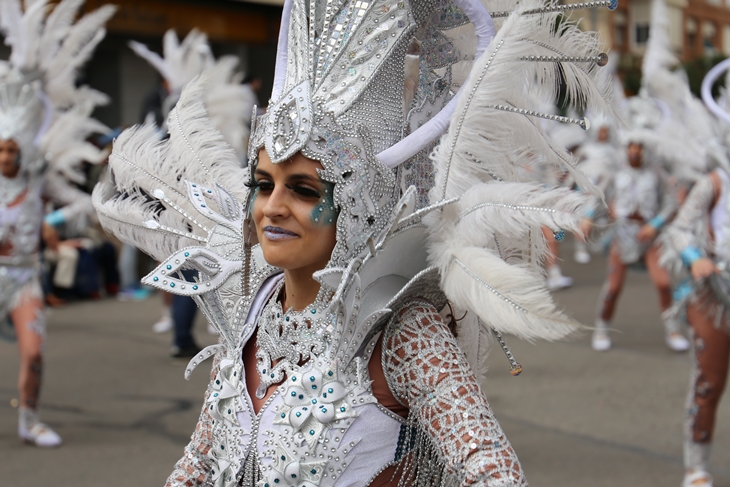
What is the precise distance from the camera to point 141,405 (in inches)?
244

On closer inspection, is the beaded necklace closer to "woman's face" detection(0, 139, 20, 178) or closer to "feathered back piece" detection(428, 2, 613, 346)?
"feathered back piece" detection(428, 2, 613, 346)

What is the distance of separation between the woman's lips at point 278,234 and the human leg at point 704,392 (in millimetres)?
3251

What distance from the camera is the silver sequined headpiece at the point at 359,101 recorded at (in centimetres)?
187

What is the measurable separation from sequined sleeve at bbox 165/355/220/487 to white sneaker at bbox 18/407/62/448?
3.50 metres

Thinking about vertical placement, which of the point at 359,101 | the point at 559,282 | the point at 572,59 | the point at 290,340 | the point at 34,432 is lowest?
the point at 559,282

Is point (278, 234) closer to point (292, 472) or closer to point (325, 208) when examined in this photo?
point (325, 208)

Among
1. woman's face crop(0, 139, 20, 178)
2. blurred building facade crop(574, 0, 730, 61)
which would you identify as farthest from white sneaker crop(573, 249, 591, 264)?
blurred building facade crop(574, 0, 730, 61)

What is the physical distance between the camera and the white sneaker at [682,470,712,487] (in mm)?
4422

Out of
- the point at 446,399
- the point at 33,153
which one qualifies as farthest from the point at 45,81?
the point at 446,399

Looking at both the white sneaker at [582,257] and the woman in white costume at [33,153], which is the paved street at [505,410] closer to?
the woman in white costume at [33,153]

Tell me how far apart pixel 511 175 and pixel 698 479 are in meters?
3.08

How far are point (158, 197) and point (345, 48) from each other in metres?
0.70

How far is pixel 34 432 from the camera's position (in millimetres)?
5320

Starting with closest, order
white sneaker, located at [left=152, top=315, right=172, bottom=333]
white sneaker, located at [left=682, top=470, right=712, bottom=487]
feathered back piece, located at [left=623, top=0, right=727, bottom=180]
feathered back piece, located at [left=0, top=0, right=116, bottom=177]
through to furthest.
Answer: white sneaker, located at [left=682, top=470, right=712, bottom=487]
feathered back piece, located at [left=623, top=0, right=727, bottom=180]
feathered back piece, located at [left=0, top=0, right=116, bottom=177]
white sneaker, located at [left=152, top=315, right=172, bottom=333]
